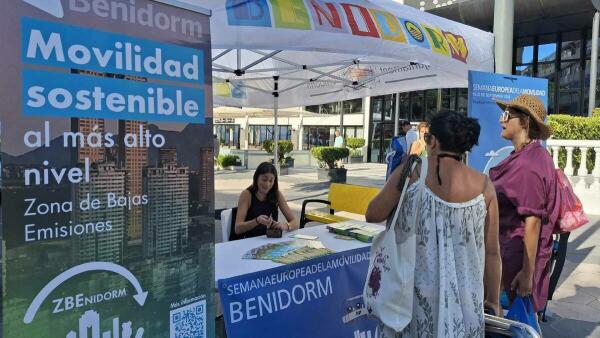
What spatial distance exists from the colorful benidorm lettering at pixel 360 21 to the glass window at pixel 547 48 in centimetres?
1773

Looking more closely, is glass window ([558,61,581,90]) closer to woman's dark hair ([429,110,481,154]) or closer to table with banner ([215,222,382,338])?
table with banner ([215,222,382,338])

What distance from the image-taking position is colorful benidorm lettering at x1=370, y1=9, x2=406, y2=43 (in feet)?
13.4

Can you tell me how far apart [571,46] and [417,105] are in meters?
6.92

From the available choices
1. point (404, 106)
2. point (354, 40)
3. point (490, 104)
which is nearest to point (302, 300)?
point (354, 40)

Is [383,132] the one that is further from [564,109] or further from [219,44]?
[219,44]

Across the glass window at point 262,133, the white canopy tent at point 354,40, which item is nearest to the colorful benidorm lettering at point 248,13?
the white canopy tent at point 354,40

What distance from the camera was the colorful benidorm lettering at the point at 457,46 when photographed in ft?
16.2

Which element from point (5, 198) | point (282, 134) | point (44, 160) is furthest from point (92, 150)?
point (282, 134)

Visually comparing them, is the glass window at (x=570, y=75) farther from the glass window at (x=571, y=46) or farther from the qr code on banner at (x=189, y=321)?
the qr code on banner at (x=189, y=321)

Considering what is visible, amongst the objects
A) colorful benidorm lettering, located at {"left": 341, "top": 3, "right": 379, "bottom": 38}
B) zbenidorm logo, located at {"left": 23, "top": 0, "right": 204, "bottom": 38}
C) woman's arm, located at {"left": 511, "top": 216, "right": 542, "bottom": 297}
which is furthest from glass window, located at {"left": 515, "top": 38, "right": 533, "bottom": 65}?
zbenidorm logo, located at {"left": 23, "top": 0, "right": 204, "bottom": 38}

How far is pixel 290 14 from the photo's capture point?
11.3 feet

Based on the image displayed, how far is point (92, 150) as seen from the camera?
5.32 ft

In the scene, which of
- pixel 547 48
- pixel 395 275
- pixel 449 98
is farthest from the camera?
pixel 449 98

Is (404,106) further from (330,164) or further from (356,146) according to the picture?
(330,164)
